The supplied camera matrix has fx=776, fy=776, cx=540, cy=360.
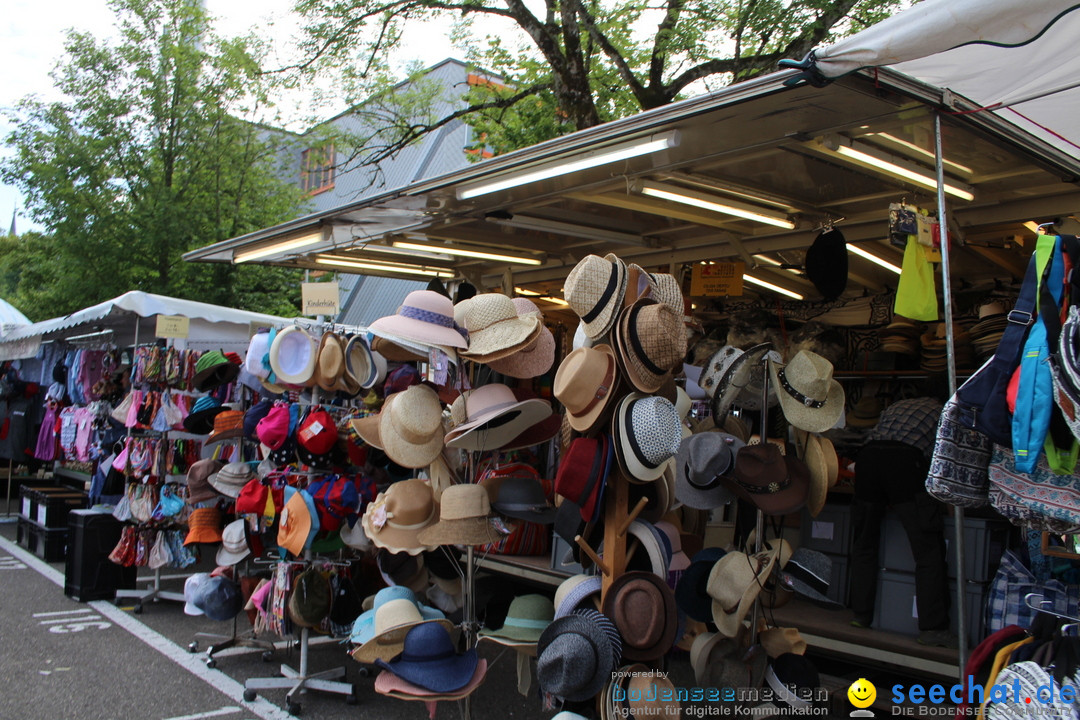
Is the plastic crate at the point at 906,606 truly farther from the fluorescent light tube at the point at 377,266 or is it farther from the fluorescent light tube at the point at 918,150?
the fluorescent light tube at the point at 377,266

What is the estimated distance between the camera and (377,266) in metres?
7.04

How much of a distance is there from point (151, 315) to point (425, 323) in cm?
452

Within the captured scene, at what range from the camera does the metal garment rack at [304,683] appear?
15.0ft

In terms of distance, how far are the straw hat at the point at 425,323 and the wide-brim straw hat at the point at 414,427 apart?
1.21 feet

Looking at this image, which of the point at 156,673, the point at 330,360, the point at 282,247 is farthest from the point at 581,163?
the point at 156,673

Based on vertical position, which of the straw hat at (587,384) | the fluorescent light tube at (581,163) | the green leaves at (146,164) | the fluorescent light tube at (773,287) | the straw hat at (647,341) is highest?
the green leaves at (146,164)

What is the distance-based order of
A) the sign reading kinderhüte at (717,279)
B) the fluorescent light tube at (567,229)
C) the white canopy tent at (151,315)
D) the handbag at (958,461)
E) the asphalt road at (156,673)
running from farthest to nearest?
the white canopy tent at (151,315), the sign reading kinderhüte at (717,279), the fluorescent light tube at (567,229), the asphalt road at (156,673), the handbag at (958,461)

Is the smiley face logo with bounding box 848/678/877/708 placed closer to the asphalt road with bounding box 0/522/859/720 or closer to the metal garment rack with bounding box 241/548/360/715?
the asphalt road with bounding box 0/522/859/720

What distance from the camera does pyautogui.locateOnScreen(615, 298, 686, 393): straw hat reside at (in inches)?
121

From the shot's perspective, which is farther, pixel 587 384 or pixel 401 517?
pixel 401 517

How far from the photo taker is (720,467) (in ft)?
10.7

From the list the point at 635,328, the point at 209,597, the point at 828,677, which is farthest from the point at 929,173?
the point at 209,597

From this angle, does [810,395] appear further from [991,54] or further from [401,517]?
[401,517]

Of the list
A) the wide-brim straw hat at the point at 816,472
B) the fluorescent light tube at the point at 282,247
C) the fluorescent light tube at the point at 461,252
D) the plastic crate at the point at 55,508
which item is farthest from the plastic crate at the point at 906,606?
the plastic crate at the point at 55,508
